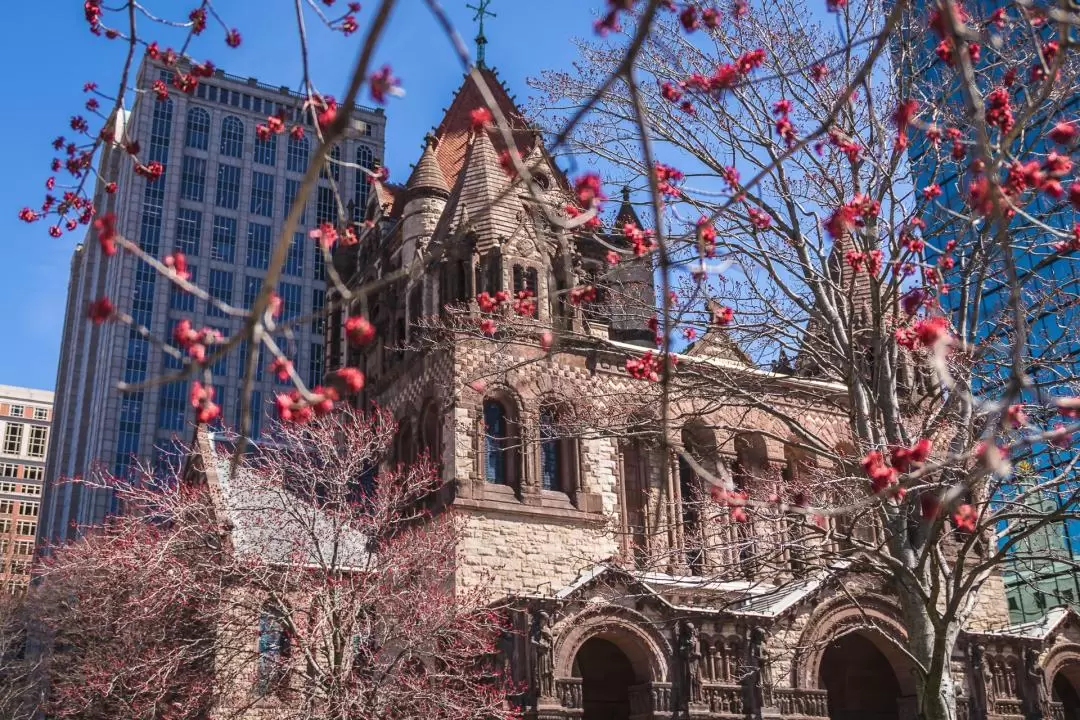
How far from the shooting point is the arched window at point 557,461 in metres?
25.8

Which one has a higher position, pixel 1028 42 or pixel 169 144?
pixel 169 144

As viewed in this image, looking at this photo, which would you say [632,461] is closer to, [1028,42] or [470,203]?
[470,203]

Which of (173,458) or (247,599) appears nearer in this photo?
(247,599)

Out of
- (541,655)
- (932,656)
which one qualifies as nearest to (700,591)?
(541,655)

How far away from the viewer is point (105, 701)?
21.1 metres

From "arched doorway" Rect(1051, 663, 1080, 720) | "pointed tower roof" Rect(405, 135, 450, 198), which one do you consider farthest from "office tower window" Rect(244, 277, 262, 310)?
"arched doorway" Rect(1051, 663, 1080, 720)

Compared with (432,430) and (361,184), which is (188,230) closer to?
(361,184)

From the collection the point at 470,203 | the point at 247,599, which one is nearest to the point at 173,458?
the point at 470,203

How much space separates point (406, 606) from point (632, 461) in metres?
9.07

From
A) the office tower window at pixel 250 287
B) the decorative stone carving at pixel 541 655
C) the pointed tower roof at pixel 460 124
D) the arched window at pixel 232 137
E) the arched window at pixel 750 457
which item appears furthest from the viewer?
the arched window at pixel 232 137

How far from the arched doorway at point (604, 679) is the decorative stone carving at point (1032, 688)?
904 cm

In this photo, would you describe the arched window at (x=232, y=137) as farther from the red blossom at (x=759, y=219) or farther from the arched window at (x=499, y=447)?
the red blossom at (x=759, y=219)

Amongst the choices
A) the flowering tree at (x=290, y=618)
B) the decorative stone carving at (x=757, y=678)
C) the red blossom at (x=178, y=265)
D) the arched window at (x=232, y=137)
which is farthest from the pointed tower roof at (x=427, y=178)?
the arched window at (x=232, y=137)

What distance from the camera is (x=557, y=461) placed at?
2634cm
